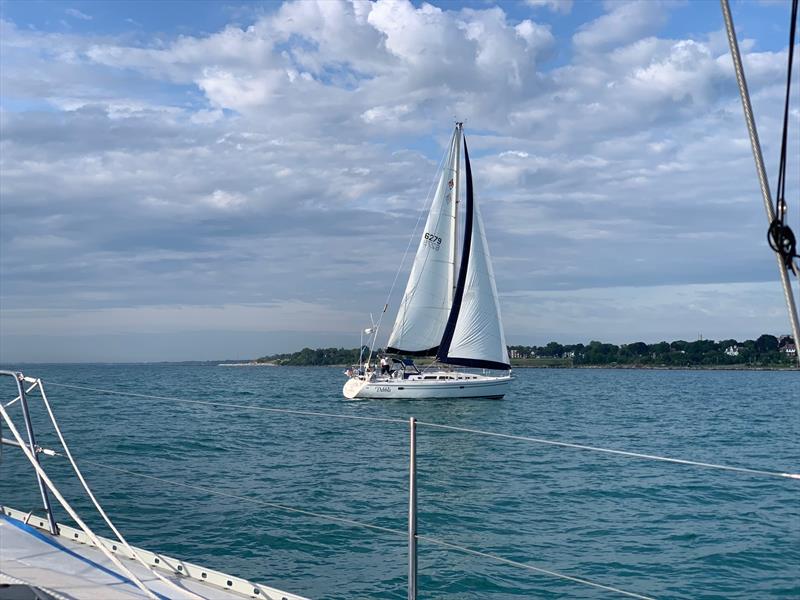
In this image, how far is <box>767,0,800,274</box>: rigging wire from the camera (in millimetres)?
3072

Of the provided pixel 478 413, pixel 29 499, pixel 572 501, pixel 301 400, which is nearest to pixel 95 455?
pixel 29 499

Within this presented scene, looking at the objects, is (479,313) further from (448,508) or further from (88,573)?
(88,573)

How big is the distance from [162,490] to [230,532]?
2.84 metres

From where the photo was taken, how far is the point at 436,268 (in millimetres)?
34969

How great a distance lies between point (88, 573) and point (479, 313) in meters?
31.0

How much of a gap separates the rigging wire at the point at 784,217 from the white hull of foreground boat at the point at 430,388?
3061 centimetres

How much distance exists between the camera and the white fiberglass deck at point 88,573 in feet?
11.0

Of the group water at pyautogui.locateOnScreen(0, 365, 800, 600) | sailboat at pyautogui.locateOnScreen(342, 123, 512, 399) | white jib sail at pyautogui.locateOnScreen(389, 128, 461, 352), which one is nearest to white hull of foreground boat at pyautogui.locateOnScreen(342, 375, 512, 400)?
sailboat at pyautogui.locateOnScreen(342, 123, 512, 399)

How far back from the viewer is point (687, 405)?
40562mm

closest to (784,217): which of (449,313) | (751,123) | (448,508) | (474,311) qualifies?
(751,123)

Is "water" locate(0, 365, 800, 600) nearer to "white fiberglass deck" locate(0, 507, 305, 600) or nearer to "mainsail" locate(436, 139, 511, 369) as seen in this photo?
"white fiberglass deck" locate(0, 507, 305, 600)

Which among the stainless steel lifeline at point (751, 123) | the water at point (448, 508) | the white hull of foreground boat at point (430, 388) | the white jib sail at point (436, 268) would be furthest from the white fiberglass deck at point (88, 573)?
the white jib sail at point (436, 268)

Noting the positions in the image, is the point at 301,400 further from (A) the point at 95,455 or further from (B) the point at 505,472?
(B) the point at 505,472

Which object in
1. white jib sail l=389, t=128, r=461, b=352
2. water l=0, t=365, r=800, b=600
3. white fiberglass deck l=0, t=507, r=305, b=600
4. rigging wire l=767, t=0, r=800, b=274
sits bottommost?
water l=0, t=365, r=800, b=600
